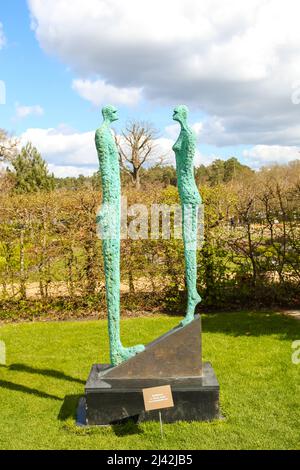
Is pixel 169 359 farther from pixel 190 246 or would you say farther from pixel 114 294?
pixel 190 246

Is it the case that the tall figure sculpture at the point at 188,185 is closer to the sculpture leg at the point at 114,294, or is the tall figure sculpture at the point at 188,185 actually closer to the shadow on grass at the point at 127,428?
the sculpture leg at the point at 114,294

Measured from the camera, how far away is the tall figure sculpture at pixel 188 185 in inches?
178

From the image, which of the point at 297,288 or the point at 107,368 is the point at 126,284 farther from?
the point at 107,368

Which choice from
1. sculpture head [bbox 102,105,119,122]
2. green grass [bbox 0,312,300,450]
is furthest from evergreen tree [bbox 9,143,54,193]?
sculpture head [bbox 102,105,119,122]

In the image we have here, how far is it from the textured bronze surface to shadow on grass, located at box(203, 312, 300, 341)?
2.91m

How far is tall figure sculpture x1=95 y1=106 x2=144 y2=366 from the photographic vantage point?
4.45m

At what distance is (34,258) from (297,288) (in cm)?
572

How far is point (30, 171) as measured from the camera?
28.7 metres

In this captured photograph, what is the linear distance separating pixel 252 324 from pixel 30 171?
931 inches

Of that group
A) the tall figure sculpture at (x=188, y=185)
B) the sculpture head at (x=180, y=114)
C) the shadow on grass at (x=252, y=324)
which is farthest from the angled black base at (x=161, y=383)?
the shadow on grass at (x=252, y=324)

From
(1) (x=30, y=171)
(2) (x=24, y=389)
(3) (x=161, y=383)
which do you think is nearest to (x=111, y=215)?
(3) (x=161, y=383)

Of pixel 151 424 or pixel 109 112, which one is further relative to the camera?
pixel 109 112

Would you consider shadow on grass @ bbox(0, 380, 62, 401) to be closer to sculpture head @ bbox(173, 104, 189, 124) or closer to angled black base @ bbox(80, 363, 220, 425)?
angled black base @ bbox(80, 363, 220, 425)

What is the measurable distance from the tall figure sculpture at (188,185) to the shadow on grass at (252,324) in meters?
3.06
